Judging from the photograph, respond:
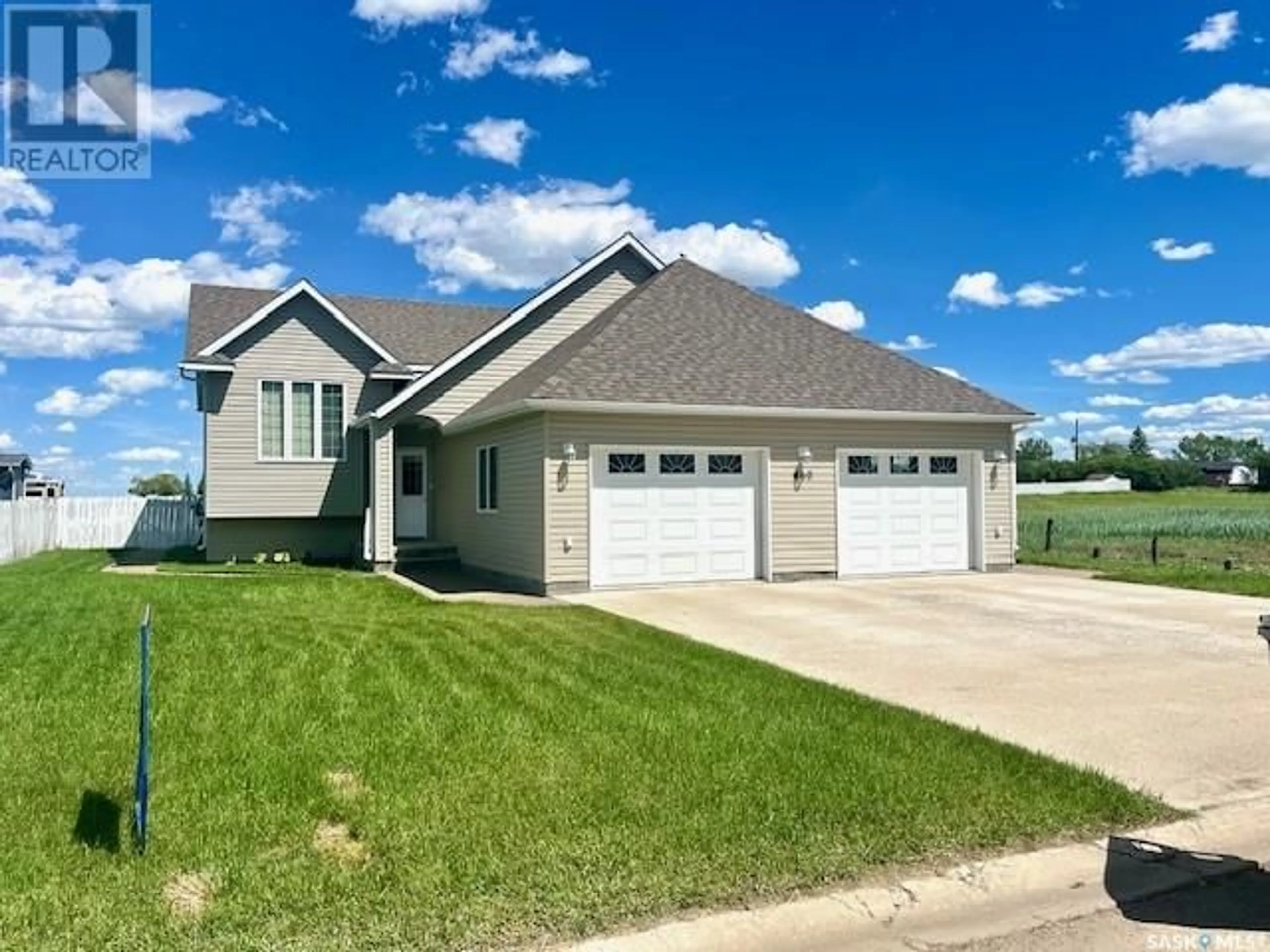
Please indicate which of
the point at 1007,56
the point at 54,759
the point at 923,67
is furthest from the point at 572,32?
the point at 54,759

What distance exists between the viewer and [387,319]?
900 inches

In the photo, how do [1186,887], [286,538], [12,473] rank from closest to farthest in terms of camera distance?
1. [1186,887]
2. [286,538]
3. [12,473]

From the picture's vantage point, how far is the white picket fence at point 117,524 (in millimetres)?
25906

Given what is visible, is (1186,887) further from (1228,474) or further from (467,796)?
(1228,474)

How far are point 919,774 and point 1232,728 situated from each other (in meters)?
2.73

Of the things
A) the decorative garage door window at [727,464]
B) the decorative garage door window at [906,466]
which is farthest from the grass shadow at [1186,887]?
the decorative garage door window at [906,466]

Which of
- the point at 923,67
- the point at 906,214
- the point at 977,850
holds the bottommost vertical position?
the point at 977,850

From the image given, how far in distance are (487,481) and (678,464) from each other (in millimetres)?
3995

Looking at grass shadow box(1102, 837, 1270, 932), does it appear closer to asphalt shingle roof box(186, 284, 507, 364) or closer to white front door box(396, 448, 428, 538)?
white front door box(396, 448, 428, 538)

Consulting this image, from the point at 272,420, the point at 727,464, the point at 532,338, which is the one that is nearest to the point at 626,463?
the point at 727,464

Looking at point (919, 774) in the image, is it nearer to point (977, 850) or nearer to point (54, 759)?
point (977, 850)

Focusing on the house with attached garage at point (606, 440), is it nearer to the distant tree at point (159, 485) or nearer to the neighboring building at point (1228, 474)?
the distant tree at point (159, 485)

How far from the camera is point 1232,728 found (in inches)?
251

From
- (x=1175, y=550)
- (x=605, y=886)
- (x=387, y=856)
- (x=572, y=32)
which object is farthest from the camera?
(x=1175, y=550)
